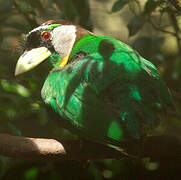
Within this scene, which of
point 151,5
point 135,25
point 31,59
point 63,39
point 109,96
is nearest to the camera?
point 109,96

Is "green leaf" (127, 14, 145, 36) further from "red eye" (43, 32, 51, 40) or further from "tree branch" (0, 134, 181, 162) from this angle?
"tree branch" (0, 134, 181, 162)

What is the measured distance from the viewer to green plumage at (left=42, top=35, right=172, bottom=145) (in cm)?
108

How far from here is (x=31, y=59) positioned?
51.8 inches

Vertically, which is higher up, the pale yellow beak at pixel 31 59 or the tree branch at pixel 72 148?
the pale yellow beak at pixel 31 59

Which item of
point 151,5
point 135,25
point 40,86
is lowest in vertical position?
point 40,86

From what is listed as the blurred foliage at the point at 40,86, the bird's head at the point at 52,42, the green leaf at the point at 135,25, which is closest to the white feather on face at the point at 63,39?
the bird's head at the point at 52,42

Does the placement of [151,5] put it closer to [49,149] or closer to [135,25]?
[135,25]

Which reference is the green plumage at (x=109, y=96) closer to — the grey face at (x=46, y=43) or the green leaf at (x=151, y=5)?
the grey face at (x=46, y=43)

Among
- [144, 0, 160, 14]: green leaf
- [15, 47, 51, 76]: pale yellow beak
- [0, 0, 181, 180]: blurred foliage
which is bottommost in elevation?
[0, 0, 181, 180]: blurred foliage

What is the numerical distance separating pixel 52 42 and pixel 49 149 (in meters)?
0.46

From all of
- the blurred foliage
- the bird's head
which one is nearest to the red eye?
the bird's head

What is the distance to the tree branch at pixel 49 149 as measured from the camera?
1147mm

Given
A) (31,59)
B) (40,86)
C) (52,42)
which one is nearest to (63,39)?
(52,42)

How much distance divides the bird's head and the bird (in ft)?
0.09
